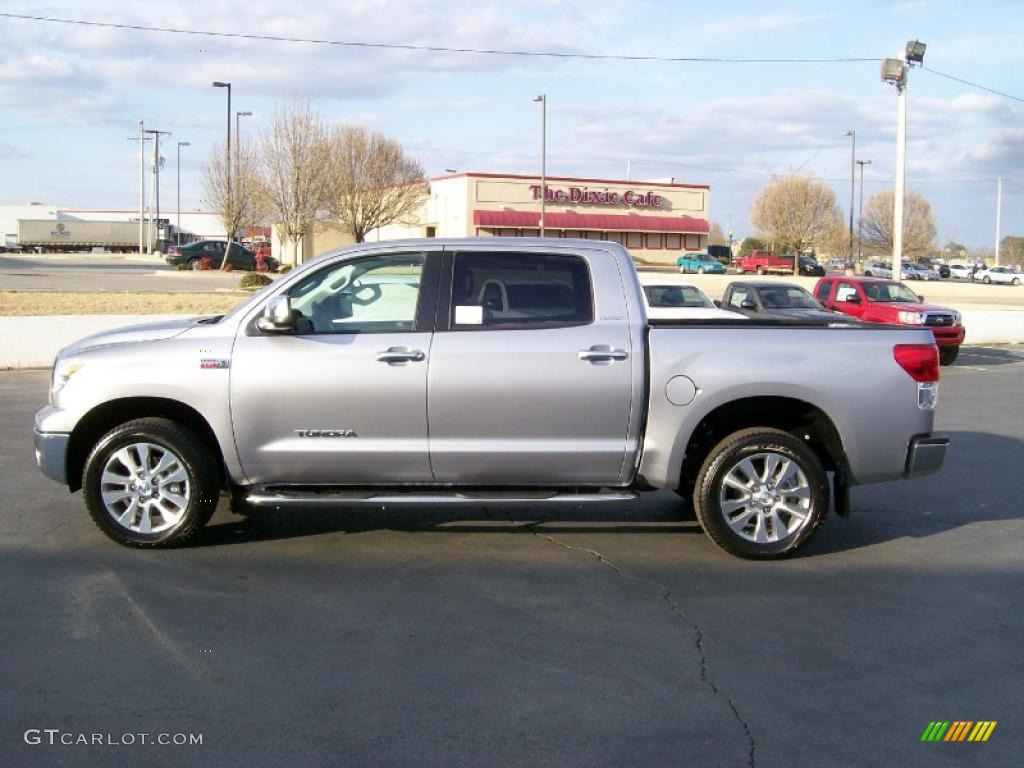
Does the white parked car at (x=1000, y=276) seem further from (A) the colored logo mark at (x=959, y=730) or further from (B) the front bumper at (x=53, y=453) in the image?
(B) the front bumper at (x=53, y=453)

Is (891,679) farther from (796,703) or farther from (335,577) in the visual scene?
(335,577)

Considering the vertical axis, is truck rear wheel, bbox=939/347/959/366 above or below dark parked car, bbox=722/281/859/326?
below

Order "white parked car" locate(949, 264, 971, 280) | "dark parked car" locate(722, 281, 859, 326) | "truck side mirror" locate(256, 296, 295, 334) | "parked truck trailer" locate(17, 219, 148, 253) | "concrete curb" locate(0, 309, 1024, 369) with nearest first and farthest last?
"truck side mirror" locate(256, 296, 295, 334) → "concrete curb" locate(0, 309, 1024, 369) → "dark parked car" locate(722, 281, 859, 326) → "white parked car" locate(949, 264, 971, 280) → "parked truck trailer" locate(17, 219, 148, 253)

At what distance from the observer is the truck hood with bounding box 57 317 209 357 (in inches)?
256

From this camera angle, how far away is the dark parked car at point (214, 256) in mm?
55500

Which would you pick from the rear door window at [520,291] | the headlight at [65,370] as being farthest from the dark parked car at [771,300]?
the headlight at [65,370]

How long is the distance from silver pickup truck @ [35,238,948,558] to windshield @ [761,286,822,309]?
1220cm

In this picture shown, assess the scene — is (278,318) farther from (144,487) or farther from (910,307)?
(910,307)

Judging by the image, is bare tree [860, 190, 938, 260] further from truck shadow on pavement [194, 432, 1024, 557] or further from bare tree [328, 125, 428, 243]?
truck shadow on pavement [194, 432, 1024, 557]

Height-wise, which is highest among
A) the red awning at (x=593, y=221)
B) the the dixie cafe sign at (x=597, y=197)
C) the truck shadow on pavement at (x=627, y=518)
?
the the dixie cafe sign at (x=597, y=197)

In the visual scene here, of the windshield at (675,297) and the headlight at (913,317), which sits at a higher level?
the windshield at (675,297)

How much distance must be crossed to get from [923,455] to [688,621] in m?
2.07

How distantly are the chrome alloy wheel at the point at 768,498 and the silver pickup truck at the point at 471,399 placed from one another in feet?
0.03

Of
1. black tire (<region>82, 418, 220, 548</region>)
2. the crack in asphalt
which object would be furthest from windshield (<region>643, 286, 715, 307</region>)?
black tire (<region>82, 418, 220, 548</region>)
